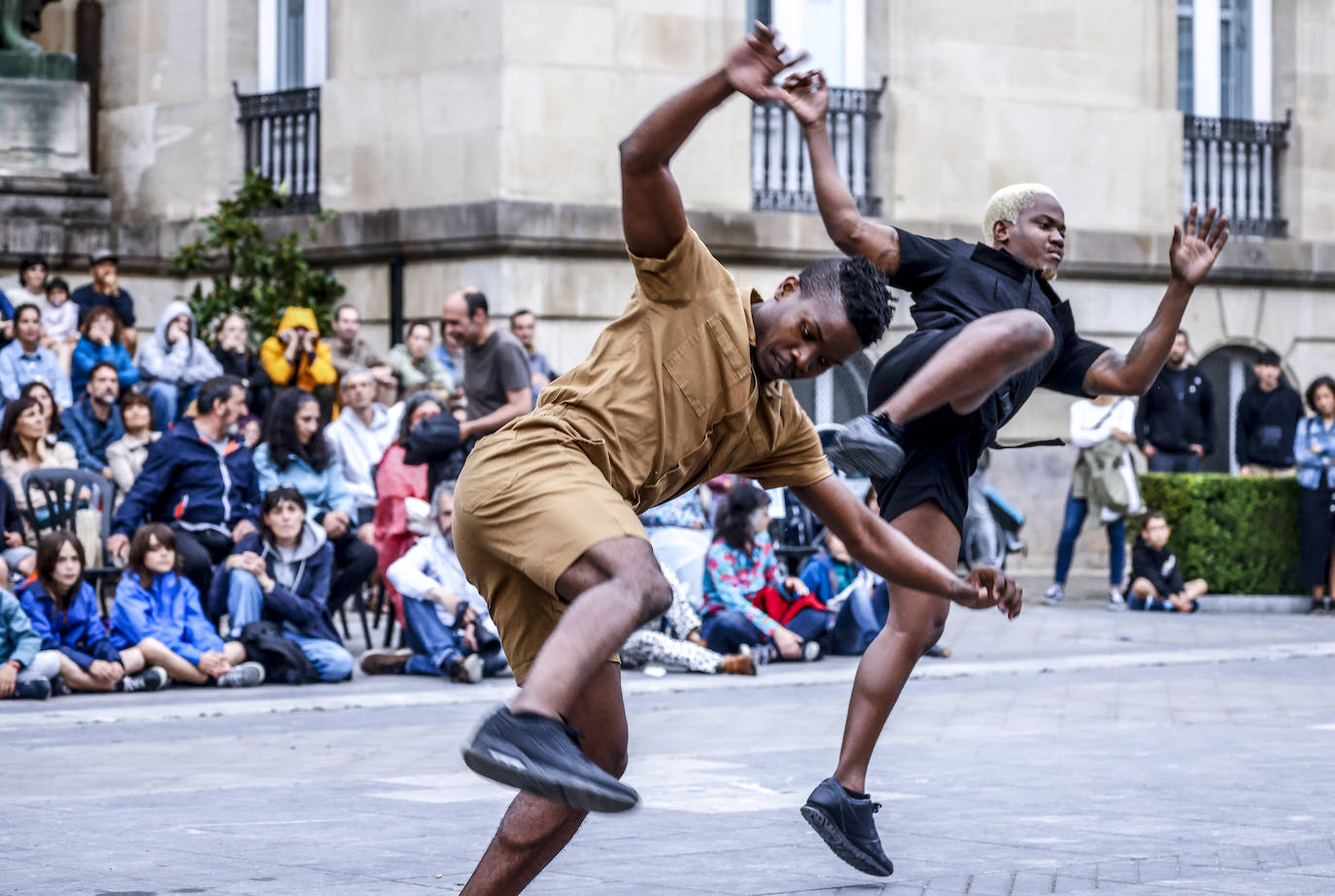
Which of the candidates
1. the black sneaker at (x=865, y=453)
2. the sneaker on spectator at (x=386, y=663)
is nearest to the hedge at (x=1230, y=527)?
the sneaker on spectator at (x=386, y=663)

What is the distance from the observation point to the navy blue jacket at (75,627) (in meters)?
11.1

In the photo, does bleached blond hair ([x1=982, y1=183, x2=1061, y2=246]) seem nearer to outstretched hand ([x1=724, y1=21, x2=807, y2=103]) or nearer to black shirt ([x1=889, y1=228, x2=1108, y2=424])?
black shirt ([x1=889, y1=228, x2=1108, y2=424])

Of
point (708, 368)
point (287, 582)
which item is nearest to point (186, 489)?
point (287, 582)

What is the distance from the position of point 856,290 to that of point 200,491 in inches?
317

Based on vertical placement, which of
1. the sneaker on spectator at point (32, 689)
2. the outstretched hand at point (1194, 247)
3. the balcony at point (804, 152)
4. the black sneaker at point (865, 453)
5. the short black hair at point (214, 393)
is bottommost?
the sneaker on spectator at point (32, 689)

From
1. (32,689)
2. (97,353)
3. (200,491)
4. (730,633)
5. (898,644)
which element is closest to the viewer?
(898,644)

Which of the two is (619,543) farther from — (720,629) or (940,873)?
(720,629)

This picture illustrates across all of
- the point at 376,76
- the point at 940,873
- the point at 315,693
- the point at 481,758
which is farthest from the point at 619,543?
the point at 376,76

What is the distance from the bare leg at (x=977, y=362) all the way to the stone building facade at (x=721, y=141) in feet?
36.9

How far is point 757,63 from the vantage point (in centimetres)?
454

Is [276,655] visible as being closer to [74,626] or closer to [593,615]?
[74,626]

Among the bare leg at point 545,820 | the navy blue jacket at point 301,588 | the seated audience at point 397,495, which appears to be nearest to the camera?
the bare leg at point 545,820

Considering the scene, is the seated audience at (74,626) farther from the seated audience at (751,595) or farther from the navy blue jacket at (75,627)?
the seated audience at (751,595)

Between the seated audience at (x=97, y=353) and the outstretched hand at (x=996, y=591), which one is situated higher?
the seated audience at (x=97, y=353)
